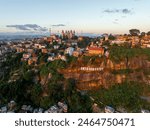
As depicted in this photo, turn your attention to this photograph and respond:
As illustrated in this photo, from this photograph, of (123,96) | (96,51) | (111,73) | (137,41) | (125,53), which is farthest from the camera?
(137,41)

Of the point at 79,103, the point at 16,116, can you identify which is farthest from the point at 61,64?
the point at 16,116

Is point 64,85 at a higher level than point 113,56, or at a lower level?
lower

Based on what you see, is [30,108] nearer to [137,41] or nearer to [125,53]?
[125,53]

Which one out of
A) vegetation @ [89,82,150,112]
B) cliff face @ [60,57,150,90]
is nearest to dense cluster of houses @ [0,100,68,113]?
vegetation @ [89,82,150,112]

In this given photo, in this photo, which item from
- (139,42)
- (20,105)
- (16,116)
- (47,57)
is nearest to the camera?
(16,116)

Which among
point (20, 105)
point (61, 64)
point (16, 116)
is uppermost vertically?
point (16, 116)

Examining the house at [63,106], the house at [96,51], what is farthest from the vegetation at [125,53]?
the house at [63,106]

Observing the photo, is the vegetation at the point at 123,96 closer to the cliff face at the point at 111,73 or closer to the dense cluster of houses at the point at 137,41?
the cliff face at the point at 111,73

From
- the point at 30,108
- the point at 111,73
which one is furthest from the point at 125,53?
the point at 30,108

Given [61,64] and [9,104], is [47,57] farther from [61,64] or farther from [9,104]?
[9,104]
